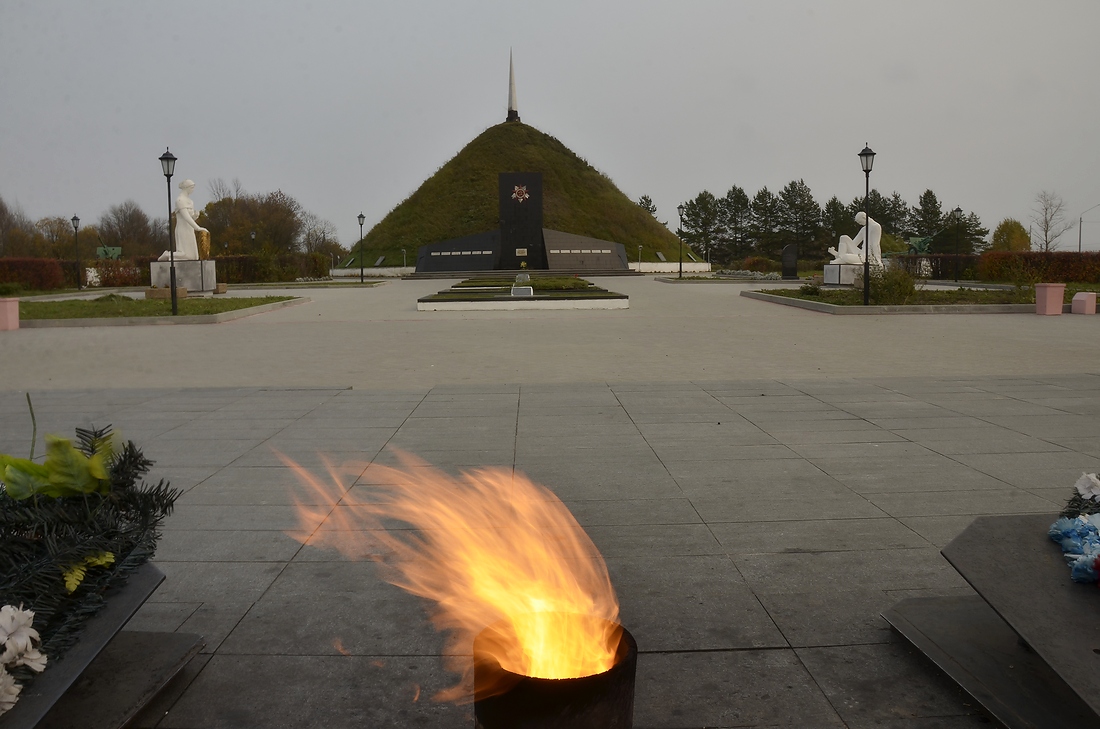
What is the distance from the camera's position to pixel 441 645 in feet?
9.52

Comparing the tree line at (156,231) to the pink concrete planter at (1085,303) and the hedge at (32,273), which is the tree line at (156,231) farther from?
the pink concrete planter at (1085,303)

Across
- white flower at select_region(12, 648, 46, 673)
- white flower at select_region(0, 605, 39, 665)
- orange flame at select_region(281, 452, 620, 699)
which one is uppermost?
white flower at select_region(0, 605, 39, 665)

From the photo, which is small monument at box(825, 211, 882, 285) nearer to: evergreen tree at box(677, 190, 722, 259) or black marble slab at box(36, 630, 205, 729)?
black marble slab at box(36, 630, 205, 729)

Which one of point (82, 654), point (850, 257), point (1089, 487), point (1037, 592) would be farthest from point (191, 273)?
point (1037, 592)

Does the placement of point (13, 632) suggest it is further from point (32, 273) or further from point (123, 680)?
point (32, 273)

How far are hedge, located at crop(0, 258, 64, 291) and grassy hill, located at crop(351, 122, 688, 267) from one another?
2984cm

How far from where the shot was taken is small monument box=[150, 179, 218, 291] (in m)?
30.5

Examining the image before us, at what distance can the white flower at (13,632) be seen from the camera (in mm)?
1791

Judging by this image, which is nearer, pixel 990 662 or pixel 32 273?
pixel 990 662

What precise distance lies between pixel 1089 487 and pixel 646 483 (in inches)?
107

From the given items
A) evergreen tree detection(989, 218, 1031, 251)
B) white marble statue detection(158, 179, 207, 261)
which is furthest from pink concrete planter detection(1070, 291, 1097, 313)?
evergreen tree detection(989, 218, 1031, 251)

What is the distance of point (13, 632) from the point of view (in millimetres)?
1813

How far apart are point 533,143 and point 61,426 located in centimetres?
8706

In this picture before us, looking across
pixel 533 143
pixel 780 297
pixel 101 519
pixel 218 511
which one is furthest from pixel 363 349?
pixel 533 143
